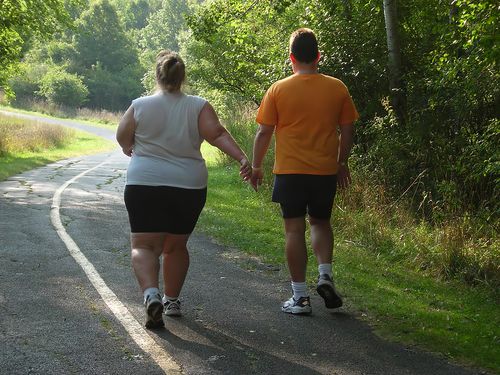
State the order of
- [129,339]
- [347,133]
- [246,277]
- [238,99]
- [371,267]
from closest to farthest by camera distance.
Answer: [129,339]
[347,133]
[246,277]
[371,267]
[238,99]

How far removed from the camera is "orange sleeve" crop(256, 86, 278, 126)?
6.30 metres

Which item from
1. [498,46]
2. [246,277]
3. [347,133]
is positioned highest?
[498,46]

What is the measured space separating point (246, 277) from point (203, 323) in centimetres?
201

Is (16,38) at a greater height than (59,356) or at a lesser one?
greater

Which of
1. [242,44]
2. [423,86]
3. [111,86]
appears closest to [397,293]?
[423,86]

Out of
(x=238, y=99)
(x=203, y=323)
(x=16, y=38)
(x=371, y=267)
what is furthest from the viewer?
(x=238, y=99)

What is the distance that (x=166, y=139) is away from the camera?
587cm

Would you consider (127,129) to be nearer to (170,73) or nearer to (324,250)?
(170,73)

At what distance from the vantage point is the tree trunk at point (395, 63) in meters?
12.6

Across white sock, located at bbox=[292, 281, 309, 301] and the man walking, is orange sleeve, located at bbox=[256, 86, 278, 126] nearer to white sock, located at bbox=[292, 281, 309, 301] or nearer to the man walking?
the man walking

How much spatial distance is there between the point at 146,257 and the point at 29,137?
1173 inches

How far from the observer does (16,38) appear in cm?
2538

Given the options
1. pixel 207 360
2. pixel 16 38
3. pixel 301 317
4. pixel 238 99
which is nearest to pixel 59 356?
pixel 207 360

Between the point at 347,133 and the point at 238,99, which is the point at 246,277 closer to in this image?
the point at 347,133
